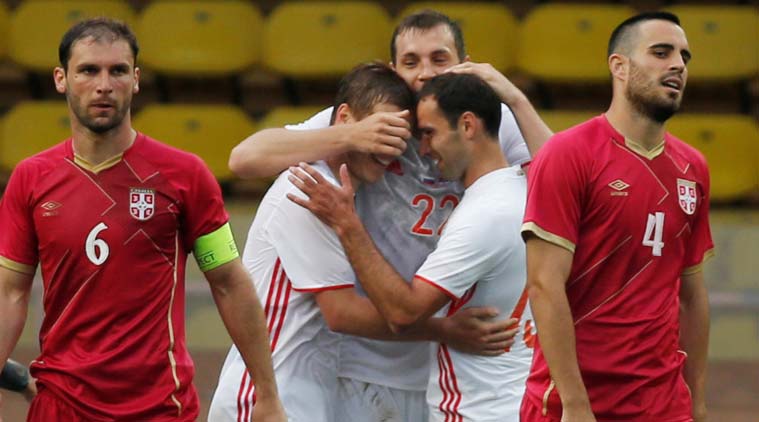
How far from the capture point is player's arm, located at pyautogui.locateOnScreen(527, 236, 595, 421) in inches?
164

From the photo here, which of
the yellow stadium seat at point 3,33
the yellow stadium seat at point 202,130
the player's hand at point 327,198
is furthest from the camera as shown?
the yellow stadium seat at point 3,33

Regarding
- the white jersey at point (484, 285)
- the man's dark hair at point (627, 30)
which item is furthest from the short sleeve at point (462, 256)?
the man's dark hair at point (627, 30)

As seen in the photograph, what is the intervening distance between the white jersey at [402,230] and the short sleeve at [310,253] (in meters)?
0.19

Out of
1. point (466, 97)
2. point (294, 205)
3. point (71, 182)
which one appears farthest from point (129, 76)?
point (466, 97)

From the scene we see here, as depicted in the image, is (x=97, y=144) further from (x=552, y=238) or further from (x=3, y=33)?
(x=3, y=33)

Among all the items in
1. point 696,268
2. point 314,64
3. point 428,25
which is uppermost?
point 428,25

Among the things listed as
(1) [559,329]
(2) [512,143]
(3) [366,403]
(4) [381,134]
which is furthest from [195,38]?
(1) [559,329]

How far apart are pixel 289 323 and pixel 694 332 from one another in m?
1.26

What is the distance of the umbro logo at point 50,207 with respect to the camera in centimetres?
434

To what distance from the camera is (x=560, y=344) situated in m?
4.18

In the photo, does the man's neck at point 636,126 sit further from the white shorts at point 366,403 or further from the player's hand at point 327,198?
the white shorts at point 366,403

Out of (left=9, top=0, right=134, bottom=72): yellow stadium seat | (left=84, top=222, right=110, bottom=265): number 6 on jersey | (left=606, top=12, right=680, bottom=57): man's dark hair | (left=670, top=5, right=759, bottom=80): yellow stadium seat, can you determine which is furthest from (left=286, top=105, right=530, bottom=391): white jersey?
(left=9, top=0, right=134, bottom=72): yellow stadium seat

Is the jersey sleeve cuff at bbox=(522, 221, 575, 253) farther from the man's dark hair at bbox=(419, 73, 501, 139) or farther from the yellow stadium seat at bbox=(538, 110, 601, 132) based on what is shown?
the yellow stadium seat at bbox=(538, 110, 601, 132)

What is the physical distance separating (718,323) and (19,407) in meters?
4.06
